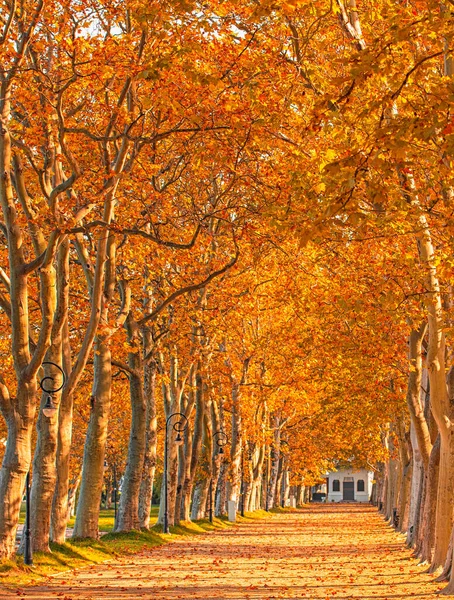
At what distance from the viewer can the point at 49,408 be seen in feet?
61.6

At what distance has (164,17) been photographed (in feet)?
45.3

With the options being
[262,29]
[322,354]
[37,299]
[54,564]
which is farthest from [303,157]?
[322,354]

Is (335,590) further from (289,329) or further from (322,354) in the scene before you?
(289,329)

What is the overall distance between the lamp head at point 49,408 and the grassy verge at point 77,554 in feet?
8.76

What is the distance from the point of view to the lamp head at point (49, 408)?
18.7 meters

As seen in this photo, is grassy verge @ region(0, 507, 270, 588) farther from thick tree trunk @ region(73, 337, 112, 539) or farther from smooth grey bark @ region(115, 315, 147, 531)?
smooth grey bark @ region(115, 315, 147, 531)

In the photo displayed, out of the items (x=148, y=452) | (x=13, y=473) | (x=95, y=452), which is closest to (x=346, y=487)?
(x=148, y=452)

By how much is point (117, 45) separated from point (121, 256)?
30.4ft

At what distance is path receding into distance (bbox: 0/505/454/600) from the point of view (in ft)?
54.6

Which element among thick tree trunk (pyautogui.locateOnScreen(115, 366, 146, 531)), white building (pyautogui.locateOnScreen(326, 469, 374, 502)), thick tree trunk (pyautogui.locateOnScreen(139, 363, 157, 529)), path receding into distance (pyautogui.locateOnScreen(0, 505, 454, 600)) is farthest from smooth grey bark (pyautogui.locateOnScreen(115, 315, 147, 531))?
white building (pyautogui.locateOnScreen(326, 469, 374, 502))

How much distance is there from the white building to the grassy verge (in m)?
137

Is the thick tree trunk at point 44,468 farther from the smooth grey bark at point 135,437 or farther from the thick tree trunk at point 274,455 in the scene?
the thick tree trunk at point 274,455

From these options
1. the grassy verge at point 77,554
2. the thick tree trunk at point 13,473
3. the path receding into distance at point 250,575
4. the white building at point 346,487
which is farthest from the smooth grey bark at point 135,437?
the white building at point 346,487

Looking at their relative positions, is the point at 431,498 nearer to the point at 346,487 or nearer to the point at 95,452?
the point at 95,452
